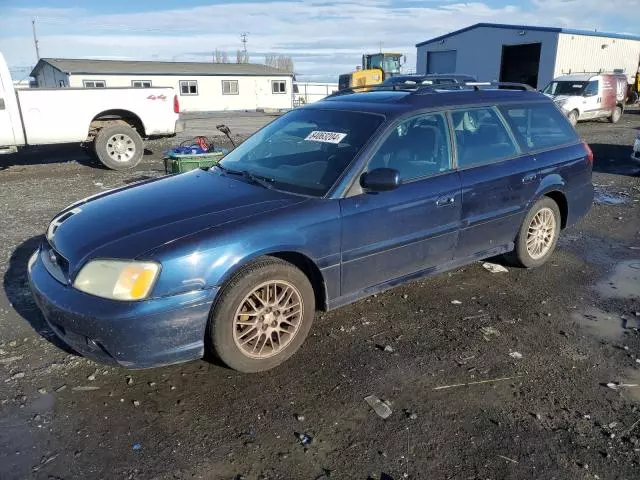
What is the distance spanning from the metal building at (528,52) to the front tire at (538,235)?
26712 mm

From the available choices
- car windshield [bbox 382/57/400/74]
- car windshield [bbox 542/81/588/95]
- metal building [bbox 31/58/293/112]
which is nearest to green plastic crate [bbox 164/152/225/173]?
car windshield [bbox 542/81/588/95]

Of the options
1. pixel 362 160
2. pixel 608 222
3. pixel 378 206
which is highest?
pixel 362 160

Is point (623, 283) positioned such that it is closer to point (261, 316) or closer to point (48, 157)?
point (261, 316)

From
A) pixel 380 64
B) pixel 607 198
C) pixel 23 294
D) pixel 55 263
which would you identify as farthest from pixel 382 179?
pixel 380 64

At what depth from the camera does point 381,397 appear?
307 centimetres

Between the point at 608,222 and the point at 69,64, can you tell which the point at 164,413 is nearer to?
the point at 608,222

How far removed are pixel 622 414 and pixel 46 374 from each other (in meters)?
3.54

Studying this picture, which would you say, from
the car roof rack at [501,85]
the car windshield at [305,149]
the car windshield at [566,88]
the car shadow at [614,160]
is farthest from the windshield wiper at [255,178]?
the car windshield at [566,88]

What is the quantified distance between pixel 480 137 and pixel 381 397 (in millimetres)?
2467

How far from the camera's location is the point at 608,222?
6754mm

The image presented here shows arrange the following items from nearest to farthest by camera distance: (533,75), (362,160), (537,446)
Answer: (537,446) < (362,160) < (533,75)

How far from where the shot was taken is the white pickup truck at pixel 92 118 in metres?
9.36

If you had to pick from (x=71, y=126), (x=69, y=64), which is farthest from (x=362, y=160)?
(x=69, y=64)

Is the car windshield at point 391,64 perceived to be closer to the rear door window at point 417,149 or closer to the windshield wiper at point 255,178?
the rear door window at point 417,149
